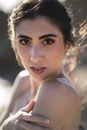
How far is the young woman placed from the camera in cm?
155

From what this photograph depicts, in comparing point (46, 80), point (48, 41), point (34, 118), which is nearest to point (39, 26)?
point (48, 41)

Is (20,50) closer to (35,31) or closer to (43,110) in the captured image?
(35,31)

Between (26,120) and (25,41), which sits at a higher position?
(25,41)

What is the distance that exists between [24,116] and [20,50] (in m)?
0.26

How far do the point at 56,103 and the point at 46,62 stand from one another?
0.15 meters

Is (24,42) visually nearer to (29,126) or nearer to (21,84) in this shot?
(29,126)

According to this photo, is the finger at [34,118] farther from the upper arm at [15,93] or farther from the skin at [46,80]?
the upper arm at [15,93]

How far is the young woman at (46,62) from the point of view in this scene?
155cm

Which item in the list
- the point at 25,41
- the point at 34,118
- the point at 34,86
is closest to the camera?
the point at 34,118

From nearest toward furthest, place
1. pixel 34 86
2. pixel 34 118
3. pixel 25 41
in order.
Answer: pixel 34 118
pixel 25 41
pixel 34 86

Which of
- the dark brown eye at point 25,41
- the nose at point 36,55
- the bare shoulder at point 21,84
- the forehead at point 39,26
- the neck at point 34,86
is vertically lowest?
the nose at point 36,55

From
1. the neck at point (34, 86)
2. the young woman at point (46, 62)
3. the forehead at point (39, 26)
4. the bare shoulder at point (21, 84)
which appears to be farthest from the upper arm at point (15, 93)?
the forehead at point (39, 26)

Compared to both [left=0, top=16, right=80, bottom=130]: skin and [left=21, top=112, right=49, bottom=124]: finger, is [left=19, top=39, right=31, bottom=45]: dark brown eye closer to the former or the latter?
[left=0, top=16, right=80, bottom=130]: skin

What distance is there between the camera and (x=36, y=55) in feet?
5.15
